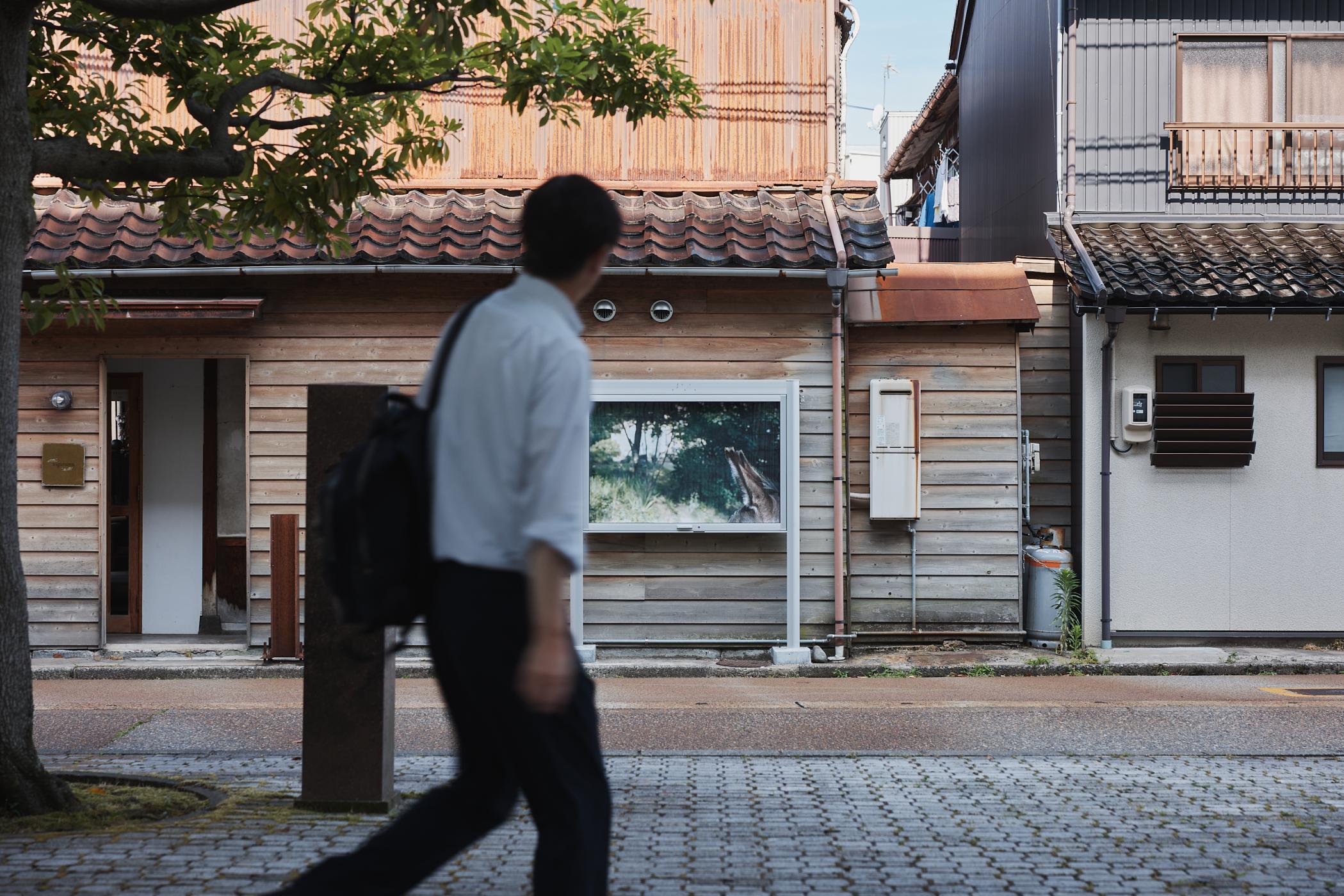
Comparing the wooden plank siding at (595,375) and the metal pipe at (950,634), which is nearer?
the wooden plank siding at (595,375)

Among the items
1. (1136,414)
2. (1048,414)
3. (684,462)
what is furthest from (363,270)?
(1136,414)

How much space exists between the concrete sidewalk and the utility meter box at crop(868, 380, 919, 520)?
1359mm

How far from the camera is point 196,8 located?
5.32m

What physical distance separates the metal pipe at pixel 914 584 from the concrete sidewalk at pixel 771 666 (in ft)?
1.73

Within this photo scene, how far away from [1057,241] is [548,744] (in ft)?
37.0

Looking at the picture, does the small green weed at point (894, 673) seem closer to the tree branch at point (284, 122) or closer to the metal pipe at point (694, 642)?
the metal pipe at point (694, 642)

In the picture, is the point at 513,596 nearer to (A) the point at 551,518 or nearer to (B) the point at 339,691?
(A) the point at 551,518

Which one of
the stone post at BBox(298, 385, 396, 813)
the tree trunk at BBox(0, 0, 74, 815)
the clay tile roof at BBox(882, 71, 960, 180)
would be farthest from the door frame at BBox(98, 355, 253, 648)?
the clay tile roof at BBox(882, 71, 960, 180)

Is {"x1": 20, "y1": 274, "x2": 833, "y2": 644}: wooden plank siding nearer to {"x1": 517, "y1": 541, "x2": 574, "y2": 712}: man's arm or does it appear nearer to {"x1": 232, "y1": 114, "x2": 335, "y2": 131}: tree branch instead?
{"x1": 232, "y1": 114, "x2": 335, "y2": 131}: tree branch

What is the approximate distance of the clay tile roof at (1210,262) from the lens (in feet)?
38.9

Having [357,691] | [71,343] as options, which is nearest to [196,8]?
[357,691]

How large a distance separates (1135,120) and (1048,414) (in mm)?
3244

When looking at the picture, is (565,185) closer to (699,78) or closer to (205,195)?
(205,195)

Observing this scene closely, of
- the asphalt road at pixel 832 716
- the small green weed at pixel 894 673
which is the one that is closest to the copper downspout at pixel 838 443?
the small green weed at pixel 894 673
